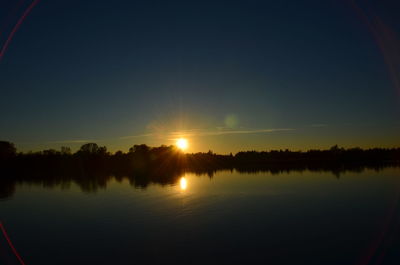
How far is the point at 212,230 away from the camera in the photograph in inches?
1072

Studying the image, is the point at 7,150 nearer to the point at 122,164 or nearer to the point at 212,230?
the point at 122,164

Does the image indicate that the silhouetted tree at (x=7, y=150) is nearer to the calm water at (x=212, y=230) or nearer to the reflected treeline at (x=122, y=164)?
the reflected treeline at (x=122, y=164)

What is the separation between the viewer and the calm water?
2052 centimetres

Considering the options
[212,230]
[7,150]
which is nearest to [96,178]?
[7,150]

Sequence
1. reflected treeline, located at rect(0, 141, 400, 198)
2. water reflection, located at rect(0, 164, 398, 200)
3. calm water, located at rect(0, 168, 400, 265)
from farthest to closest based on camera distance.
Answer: reflected treeline, located at rect(0, 141, 400, 198)
water reflection, located at rect(0, 164, 398, 200)
calm water, located at rect(0, 168, 400, 265)

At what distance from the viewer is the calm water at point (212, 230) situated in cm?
2052

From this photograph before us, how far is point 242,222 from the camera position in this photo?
30406 millimetres

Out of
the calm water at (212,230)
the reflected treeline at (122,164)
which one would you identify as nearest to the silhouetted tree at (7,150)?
the reflected treeline at (122,164)

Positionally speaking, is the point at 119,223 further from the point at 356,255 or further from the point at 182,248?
the point at 356,255

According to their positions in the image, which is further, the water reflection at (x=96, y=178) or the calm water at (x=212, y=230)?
the water reflection at (x=96, y=178)

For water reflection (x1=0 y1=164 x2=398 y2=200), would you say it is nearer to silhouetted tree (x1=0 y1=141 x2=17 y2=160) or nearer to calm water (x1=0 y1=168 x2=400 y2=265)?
silhouetted tree (x1=0 y1=141 x2=17 y2=160)

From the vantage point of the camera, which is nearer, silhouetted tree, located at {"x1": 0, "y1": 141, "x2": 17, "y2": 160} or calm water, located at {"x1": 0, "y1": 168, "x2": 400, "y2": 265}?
calm water, located at {"x1": 0, "y1": 168, "x2": 400, "y2": 265}

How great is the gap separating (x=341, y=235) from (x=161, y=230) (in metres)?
14.5

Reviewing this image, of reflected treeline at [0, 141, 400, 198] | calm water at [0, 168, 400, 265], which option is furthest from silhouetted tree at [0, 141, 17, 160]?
calm water at [0, 168, 400, 265]
